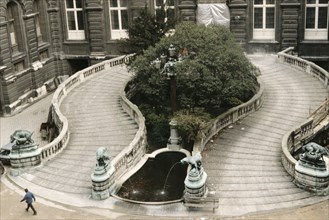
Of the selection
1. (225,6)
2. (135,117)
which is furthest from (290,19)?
(135,117)

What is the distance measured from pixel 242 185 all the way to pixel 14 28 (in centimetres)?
2359

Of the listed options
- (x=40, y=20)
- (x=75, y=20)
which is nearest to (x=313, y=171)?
(x=75, y=20)

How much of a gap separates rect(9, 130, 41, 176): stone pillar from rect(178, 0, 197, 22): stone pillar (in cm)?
1983

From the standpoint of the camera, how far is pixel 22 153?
2630 cm

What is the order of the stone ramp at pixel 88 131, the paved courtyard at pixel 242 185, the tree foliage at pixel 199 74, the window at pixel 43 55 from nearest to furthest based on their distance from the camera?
the paved courtyard at pixel 242 185 → the stone ramp at pixel 88 131 → the tree foliage at pixel 199 74 → the window at pixel 43 55

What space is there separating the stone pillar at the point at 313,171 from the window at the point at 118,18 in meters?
24.6

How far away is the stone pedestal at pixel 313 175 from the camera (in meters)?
23.2

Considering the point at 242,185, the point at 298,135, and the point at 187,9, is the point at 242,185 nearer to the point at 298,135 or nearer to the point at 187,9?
the point at 298,135

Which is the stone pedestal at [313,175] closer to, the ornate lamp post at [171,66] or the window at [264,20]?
the ornate lamp post at [171,66]

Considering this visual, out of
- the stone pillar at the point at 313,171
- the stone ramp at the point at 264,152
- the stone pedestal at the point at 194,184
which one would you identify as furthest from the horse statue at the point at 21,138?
the stone pillar at the point at 313,171

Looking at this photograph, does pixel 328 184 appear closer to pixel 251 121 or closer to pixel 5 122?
pixel 251 121

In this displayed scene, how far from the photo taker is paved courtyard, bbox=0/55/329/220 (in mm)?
22219

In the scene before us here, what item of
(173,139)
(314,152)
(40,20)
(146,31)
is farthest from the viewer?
(40,20)

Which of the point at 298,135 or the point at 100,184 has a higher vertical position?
the point at 298,135
